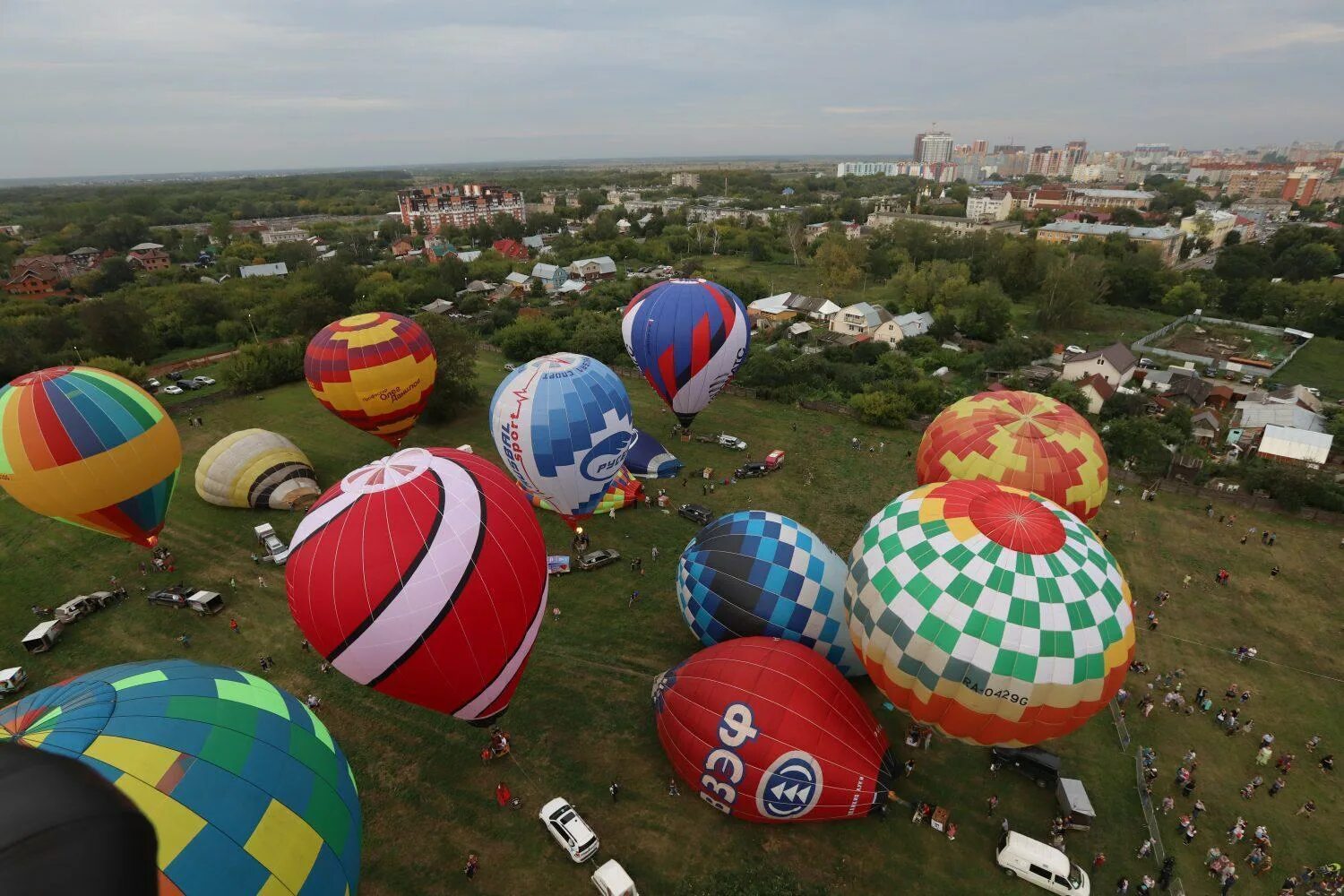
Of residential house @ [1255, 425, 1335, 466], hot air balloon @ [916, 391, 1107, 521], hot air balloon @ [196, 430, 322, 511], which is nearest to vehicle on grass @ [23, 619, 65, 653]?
hot air balloon @ [196, 430, 322, 511]

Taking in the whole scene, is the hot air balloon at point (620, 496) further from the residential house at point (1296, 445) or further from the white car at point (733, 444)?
the residential house at point (1296, 445)

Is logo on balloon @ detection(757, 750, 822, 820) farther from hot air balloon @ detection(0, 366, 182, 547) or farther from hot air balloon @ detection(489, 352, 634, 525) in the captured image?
hot air balloon @ detection(0, 366, 182, 547)

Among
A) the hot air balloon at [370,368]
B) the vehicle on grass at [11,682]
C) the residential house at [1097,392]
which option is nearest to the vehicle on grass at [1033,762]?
the hot air balloon at [370,368]

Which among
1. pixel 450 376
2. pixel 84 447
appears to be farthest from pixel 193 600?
pixel 450 376

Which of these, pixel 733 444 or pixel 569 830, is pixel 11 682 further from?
pixel 733 444

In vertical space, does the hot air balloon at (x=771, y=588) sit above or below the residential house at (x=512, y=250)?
below
